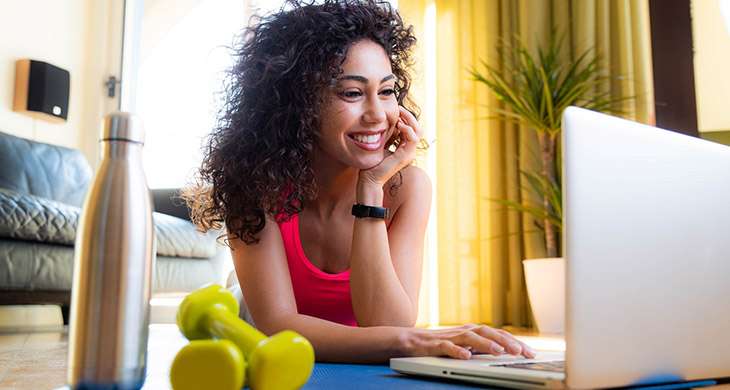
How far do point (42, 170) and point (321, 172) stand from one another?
2.65 m

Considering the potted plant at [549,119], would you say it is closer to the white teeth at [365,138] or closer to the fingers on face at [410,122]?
the fingers on face at [410,122]

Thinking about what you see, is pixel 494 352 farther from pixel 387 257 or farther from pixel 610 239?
pixel 387 257

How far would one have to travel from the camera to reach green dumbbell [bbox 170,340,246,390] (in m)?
0.58

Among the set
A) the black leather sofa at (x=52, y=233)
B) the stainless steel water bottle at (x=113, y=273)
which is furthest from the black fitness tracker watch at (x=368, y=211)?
the black leather sofa at (x=52, y=233)

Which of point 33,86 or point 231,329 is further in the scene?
point 33,86

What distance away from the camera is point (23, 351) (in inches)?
75.2

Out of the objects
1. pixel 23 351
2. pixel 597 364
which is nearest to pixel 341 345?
pixel 597 364

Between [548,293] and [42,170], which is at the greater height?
[42,170]

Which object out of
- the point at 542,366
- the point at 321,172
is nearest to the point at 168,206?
the point at 321,172

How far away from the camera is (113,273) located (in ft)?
1.92

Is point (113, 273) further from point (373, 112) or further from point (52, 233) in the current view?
point (52, 233)

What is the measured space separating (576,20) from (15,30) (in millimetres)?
3249

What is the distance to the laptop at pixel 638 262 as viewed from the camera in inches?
25.4

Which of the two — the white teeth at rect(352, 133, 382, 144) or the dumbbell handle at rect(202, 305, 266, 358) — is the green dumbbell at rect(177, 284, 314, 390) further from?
the white teeth at rect(352, 133, 382, 144)
